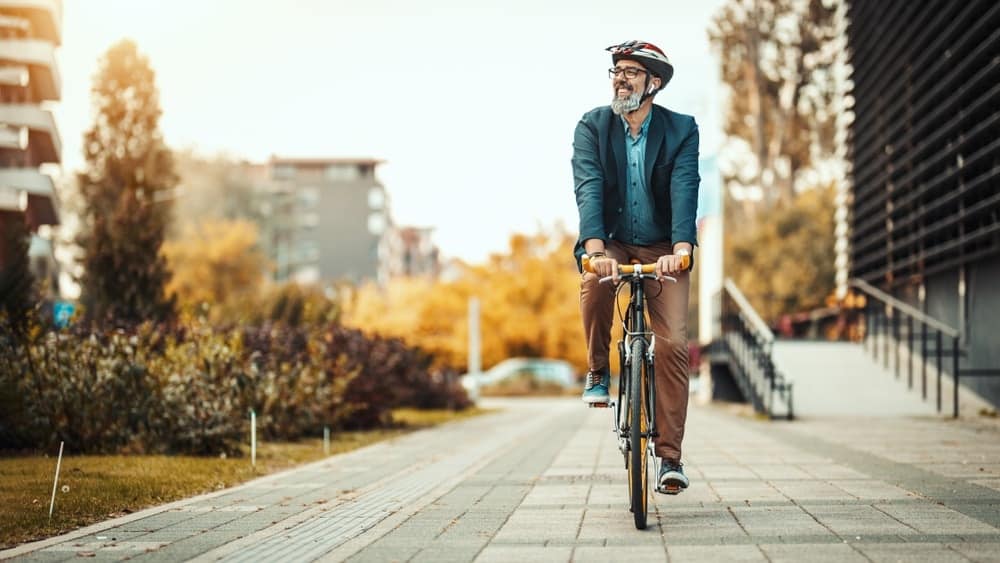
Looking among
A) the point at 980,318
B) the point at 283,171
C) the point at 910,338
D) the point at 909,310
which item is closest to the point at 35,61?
the point at 909,310

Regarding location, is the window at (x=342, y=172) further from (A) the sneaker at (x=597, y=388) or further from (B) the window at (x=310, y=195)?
(A) the sneaker at (x=597, y=388)

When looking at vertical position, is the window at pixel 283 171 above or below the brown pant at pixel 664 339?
above

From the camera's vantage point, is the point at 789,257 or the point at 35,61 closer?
the point at 35,61

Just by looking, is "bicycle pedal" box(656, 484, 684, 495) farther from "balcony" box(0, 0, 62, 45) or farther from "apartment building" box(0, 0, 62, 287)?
"balcony" box(0, 0, 62, 45)

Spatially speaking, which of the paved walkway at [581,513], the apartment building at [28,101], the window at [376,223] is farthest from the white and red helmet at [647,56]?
the window at [376,223]

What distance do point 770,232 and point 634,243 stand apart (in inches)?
1679

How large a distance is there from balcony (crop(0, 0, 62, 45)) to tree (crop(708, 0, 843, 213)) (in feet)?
67.3

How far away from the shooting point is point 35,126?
37.1 m

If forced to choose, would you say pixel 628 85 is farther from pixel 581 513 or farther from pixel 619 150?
pixel 581 513

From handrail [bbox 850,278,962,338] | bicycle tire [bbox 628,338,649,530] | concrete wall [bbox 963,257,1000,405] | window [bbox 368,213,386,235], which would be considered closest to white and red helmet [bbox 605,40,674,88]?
bicycle tire [bbox 628,338,649,530]

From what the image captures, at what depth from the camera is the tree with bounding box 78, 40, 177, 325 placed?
29172mm

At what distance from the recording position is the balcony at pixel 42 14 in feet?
123

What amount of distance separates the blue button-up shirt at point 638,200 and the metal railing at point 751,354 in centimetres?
1196

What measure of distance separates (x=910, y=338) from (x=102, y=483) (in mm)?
13642
